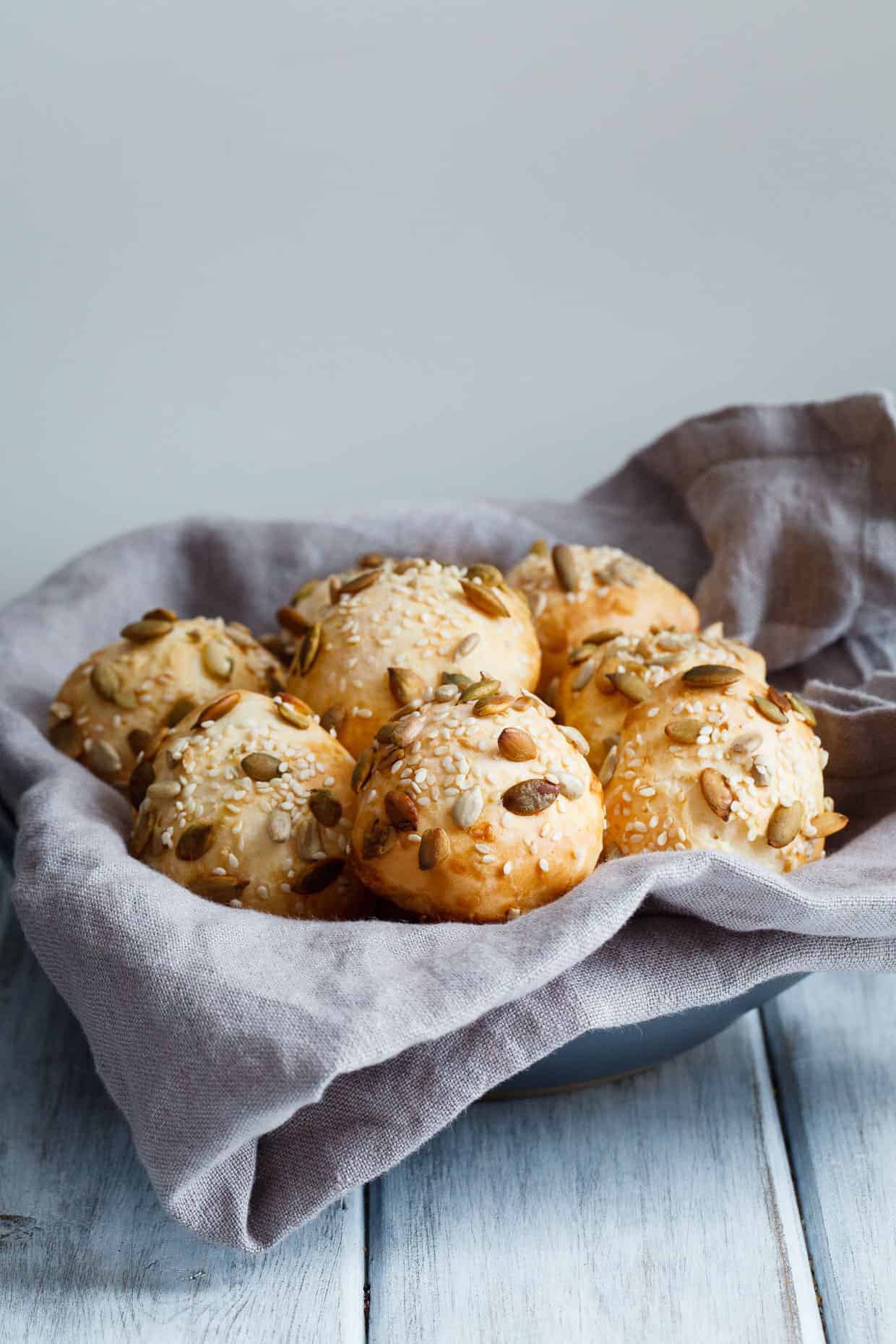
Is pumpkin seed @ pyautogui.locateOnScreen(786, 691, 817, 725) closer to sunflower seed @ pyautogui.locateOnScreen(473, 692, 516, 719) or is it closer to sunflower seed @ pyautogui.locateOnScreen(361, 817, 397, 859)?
sunflower seed @ pyautogui.locateOnScreen(473, 692, 516, 719)

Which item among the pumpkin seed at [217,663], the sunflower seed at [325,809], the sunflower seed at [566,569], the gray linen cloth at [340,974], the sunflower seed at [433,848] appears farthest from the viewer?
the sunflower seed at [566,569]

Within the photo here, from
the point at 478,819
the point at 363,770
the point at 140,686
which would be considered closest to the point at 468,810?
the point at 478,819

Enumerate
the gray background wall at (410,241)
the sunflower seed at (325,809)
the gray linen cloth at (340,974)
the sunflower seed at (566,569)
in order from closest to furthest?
the gray linen cloth at (340,974), the sunflower seed at (325,809), the sunflower seed at (566,569), the gray background wall at (410,241)

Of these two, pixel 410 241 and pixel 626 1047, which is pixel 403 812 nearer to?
pixel 626 1047

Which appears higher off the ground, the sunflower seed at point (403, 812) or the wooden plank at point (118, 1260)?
the sunflower seed at point (403, 812)

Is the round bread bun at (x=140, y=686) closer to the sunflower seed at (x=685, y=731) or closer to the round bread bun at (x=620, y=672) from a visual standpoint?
the round bread bun at (x=620, y=672)

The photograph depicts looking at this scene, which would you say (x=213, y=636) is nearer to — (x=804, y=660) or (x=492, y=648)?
(x=492, y=648)

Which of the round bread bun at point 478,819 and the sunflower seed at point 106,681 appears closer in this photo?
the round bread bun at point 478,819

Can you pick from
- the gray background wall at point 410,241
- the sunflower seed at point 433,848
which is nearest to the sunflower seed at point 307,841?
the sunflower seed at point 433,848
